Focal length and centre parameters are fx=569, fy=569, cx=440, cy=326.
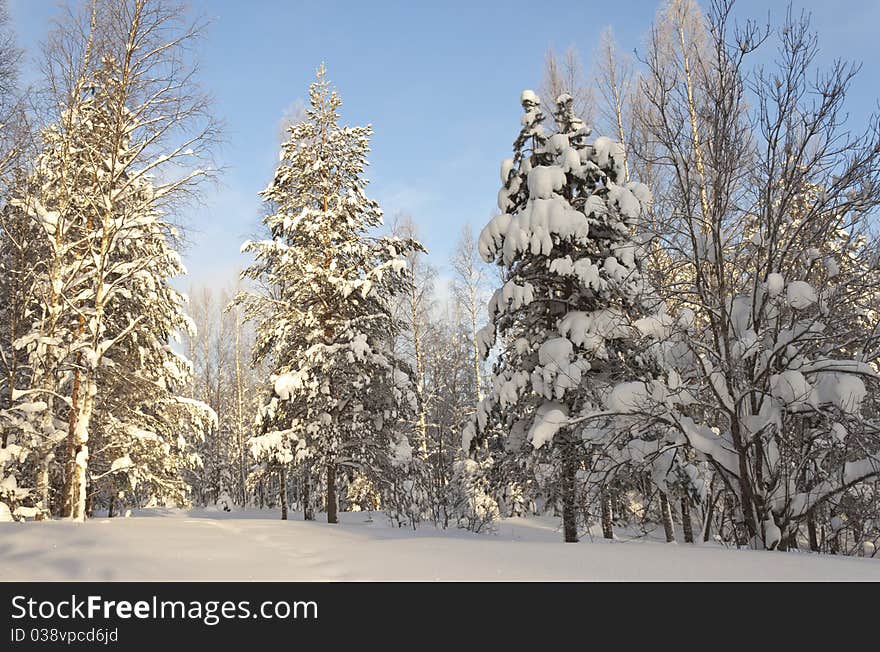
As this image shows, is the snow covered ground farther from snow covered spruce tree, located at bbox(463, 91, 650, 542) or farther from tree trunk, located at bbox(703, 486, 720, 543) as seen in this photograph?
snow covered spruce tree, located at bbox(463, 91, 650, 542)

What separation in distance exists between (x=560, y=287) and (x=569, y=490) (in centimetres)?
356

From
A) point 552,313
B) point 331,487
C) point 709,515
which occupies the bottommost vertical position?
point 331,487

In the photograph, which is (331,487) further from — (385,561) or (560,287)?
(385,561)

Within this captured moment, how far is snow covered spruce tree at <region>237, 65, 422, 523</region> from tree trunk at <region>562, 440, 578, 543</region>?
594 centimetres

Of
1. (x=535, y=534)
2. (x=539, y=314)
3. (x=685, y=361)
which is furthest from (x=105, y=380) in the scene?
(x=535, y=534)

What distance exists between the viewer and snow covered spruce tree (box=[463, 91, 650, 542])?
9031 mm

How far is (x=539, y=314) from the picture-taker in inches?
409

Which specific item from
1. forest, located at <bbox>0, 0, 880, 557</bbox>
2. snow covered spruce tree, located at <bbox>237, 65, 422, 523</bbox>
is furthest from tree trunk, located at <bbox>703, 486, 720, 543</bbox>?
snow covered spruce tree, located at <bbox>237, 65, 422, 523</bbox>

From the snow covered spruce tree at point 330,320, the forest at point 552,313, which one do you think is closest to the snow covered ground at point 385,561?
the forest at point 552,313

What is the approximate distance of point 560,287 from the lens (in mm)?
10305

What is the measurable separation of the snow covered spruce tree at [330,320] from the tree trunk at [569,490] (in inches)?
234

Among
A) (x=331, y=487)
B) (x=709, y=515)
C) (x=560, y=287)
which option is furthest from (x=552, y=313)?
(x=331, y=487)

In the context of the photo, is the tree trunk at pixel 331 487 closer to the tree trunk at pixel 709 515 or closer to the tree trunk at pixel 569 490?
the tree trunk at pixel 569 490
